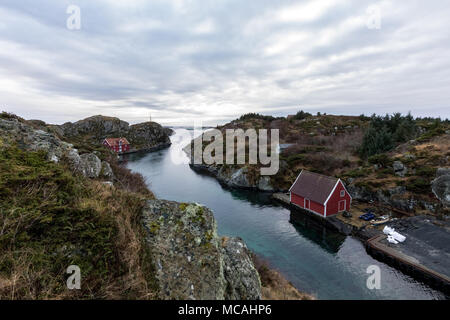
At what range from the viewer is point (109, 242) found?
459 centimetres

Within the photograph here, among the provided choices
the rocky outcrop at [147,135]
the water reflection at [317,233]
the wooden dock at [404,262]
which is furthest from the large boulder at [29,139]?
the rocky outcrop at [147,135]

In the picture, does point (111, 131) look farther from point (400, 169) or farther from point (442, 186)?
point (442, 186)

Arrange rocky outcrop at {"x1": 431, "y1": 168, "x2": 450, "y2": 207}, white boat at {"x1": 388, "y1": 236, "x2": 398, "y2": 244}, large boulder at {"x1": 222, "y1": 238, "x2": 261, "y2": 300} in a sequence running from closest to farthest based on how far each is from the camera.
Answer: large boulder at {"x1": 222, "y1": 238, "x2": 261, "y2": 300} → white boat at {"x1": 388, "y1": 236, "x2": 398, "y2": 244} → rocky outcrop at {"x1": 431, "y1": 168, "x2": 450, "y2": 207}

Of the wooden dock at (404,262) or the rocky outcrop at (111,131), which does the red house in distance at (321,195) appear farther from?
the rocky outcrop at (111,131)

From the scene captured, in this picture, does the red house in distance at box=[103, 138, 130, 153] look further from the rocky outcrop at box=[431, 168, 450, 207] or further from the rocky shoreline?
the rocky outcrop at box=[431, 168, 450, 207]

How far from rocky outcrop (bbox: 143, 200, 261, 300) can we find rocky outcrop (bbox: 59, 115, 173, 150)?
109162 mm

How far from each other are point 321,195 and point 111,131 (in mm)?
115197

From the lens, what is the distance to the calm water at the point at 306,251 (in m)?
15.2

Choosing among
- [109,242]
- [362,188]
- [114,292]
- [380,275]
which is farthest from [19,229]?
[362,188]

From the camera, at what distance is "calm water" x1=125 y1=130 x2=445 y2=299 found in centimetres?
1523

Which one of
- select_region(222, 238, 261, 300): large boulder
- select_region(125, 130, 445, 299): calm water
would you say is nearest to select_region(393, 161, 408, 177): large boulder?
select_region(125, 130, 445, 299): calm water

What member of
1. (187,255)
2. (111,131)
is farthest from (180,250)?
(111,131)

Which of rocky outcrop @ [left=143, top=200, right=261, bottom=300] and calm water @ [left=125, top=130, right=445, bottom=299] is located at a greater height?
rocky outcrop @ [left=143, top=200, right=261, bottom=300]
